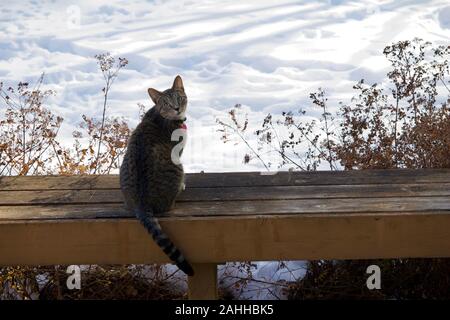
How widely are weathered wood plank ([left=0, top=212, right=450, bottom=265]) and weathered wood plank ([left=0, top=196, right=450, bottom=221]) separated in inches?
3.4

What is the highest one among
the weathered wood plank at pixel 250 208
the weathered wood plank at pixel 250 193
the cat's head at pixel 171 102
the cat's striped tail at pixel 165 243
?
the cat's head at pixel 171 102

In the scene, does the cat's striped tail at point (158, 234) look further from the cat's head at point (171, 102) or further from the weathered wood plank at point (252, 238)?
the cat's head at point (171, 102)

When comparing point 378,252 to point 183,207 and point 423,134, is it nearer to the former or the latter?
point 183,207

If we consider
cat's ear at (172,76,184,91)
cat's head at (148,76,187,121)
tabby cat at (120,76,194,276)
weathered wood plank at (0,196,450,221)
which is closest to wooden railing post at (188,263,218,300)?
tabby cat at (120,76,194,276)

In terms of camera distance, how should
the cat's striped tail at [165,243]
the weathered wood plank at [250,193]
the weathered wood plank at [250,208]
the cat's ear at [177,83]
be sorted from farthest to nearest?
1. the cat's ear at [177,83]
2. the weathered wood plank at [250,193]
3. the weathered wood plank at [250,208]
4. the cat's striped tail at [165,243]

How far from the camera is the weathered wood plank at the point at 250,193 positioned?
314cm

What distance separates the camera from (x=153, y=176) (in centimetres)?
286

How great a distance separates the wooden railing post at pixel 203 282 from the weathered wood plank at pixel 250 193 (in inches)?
16.7

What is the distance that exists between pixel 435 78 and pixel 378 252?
234cm

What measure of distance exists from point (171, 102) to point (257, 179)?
2.32 feet

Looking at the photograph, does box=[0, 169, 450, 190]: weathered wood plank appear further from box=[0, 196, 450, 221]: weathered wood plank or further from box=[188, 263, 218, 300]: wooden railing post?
box=[188, 263, 218, 300]: wooden railing post

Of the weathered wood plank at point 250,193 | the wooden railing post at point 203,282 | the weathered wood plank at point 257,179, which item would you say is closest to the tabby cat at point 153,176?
the wooden railing post at point 203,282

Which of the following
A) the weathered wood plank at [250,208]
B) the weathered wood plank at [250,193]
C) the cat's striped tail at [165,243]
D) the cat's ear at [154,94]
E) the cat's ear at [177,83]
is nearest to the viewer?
the cat's striped tail at [165,243]

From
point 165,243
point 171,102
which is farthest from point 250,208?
point 171,102
